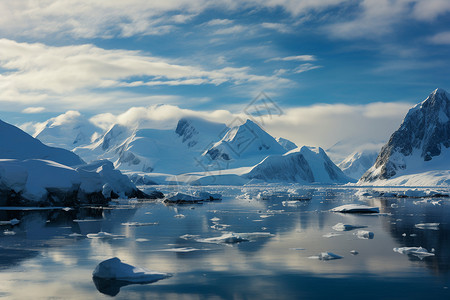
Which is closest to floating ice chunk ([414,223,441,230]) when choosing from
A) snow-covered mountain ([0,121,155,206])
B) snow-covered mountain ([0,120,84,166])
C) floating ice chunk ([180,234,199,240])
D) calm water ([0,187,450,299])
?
calm water ([0,187,450,299])

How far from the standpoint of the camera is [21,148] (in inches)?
2616

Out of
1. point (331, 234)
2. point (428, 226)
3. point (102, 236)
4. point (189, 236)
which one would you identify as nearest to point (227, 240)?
point (189, 236)

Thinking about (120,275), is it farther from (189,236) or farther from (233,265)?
(189,236)

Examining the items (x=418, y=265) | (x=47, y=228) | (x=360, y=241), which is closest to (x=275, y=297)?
(x=418, y=265)

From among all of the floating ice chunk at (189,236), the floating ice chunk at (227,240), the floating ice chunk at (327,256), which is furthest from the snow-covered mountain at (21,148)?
the floating ice chunk at (327,256)

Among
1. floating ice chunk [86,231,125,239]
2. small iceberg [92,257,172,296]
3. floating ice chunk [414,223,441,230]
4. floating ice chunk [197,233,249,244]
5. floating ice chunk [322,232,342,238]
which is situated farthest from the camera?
floating ice chunk [414,223,441,230]

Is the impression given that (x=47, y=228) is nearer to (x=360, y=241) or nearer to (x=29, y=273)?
(x=29, y=273)

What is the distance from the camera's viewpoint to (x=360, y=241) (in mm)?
21922

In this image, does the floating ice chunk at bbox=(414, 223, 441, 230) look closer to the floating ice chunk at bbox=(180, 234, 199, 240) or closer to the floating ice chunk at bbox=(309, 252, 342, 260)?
the floating ice chunk at bbox=(309, 252, 342, 260)

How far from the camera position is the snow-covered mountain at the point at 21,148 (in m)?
64.1

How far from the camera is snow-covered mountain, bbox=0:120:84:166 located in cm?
6406

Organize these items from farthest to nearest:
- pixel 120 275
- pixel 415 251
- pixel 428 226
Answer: pixel 428 226
pixel 415 251
pixel 120 275

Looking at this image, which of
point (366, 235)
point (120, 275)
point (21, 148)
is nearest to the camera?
point (120, 275)

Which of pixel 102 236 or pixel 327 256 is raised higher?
pixel 102 236
